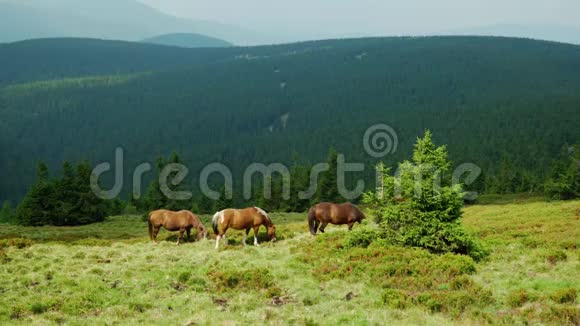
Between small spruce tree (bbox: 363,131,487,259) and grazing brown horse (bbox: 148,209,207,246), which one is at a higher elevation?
small spruce tree (bbox: 363,131,487,259)

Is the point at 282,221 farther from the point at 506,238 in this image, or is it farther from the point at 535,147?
the point at 535,147

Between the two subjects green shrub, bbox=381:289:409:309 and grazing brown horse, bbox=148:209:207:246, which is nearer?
green shrub, bbox=381:289:409:309

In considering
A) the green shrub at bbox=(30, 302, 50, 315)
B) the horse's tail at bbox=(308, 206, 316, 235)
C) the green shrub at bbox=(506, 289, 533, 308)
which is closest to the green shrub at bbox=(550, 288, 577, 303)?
the green shrub at bbox=(506, 289, 533, 308)

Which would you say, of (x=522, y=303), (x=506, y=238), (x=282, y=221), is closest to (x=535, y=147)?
(x=282, y=221)

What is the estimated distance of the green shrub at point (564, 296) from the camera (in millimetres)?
14133

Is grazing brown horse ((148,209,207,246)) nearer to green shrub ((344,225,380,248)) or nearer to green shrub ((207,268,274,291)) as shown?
green shrub ((344,225,380,248))

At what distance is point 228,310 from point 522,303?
8.60 m

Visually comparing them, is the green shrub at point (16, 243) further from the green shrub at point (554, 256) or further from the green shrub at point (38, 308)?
the green shrub at point (554, 256)

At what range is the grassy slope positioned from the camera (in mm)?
13664

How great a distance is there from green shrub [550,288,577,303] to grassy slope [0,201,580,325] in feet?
0.23

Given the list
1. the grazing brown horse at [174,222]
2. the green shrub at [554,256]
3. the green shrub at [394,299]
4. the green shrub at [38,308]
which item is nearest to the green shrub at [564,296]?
the green shrub at [394,299]

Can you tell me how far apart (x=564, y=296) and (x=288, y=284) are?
27.9 ft

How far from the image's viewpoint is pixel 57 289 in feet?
52.2

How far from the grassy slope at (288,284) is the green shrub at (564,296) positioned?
0.23ft
